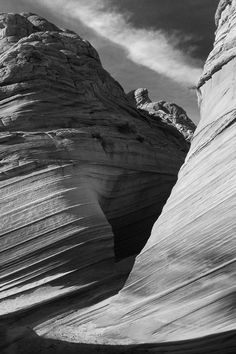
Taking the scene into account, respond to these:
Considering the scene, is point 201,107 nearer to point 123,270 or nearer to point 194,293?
point 123,270

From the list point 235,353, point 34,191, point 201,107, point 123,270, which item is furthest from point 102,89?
point 235,353

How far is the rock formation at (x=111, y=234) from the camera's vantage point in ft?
25.0

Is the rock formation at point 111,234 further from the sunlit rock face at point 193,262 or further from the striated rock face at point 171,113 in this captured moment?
the striated rock face at point 171,113

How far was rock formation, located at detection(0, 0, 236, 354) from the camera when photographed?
7.62 metres

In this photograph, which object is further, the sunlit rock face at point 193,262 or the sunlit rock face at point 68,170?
the sunlit rock face at point 68,170

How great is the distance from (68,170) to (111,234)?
1954 millimetres

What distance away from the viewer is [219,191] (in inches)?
314

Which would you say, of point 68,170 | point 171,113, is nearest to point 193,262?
point 68,170

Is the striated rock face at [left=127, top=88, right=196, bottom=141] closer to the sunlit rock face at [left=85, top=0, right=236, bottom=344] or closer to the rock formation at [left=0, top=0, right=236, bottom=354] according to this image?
the rock formation at [left=0, top=0, right=236, bottom=354]

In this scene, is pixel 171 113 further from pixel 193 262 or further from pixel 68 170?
pixel 193 262

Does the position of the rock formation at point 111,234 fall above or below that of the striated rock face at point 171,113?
below

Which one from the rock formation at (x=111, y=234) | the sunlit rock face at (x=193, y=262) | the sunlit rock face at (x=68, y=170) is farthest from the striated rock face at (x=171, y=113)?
the sunlit rock face at (x=193, y=262)

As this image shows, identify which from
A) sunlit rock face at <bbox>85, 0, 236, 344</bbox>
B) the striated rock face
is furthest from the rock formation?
the striated rock face

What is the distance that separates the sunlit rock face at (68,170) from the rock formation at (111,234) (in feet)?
0.11
